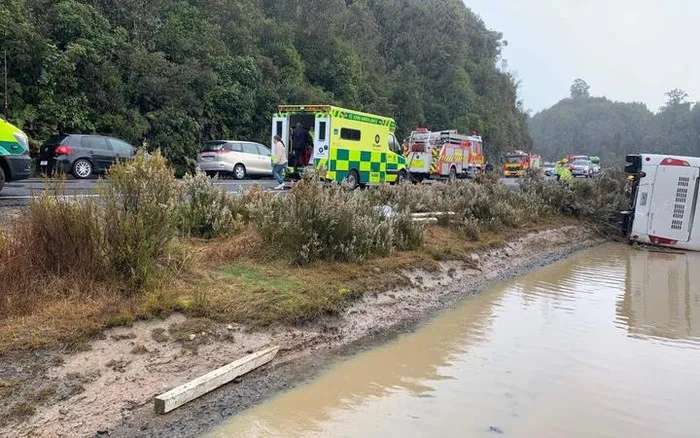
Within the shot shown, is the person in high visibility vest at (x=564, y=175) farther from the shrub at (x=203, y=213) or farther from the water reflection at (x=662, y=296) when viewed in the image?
the shrub at (x=203, y=213)

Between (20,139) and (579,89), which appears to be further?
(579,89)

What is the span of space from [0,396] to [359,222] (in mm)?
5064

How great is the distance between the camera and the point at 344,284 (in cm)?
706

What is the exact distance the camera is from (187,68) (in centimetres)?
2323

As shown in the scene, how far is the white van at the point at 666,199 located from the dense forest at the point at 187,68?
464 inches

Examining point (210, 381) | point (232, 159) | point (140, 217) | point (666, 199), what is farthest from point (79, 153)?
point (666, 199)

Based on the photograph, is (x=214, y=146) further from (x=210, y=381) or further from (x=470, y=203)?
(x=210, y=381)

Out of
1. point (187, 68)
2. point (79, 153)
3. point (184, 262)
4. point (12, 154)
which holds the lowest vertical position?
point (184, 262)

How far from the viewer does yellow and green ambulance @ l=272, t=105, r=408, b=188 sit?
642 inches

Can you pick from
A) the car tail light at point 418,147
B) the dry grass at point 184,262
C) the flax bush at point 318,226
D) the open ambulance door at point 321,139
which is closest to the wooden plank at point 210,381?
the dry grass at point 184,262

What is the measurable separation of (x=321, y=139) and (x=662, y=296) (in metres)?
9.76

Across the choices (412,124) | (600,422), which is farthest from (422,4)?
→ (600,422)

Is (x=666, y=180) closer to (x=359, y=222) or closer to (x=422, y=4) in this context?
(x=359, y=222)

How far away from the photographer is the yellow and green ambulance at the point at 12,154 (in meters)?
10.1
